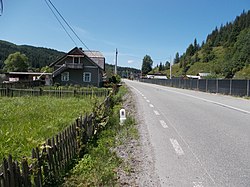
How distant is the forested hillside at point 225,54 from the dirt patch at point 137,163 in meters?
77.9

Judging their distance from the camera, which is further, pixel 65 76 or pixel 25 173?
pixel 65 76

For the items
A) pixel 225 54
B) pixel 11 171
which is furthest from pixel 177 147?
pixel 225 54

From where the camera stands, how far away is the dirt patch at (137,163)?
3824mm

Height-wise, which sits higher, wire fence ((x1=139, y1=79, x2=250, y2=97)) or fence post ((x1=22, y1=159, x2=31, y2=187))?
wire fence ((x1=139, y1=79, x2=250, y2=97))

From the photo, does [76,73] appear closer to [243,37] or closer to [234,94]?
[234,94]

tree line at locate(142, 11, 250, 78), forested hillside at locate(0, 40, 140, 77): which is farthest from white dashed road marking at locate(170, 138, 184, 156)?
forested hillside at locate(0, 40, 140, 77)

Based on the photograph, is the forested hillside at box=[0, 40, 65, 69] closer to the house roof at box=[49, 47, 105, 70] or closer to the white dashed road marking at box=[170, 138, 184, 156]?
the house roof at box=[49, 47, 105, 70]

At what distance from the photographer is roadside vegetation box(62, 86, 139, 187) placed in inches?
151

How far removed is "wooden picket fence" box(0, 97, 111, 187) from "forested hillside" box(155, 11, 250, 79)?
79.2 metres

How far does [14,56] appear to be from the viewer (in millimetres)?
105625

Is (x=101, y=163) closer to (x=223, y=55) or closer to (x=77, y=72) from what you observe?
(x=77, y=72)

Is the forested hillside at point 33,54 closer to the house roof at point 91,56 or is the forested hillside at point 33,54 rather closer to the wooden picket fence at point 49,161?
the house roof at point 91,56

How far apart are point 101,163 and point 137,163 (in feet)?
2.45

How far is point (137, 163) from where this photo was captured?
15.3 ft
